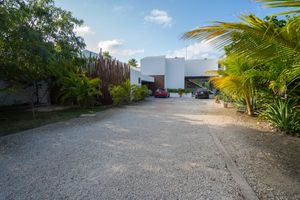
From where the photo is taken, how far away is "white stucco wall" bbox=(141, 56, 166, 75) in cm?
2848

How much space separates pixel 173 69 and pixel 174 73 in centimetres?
65

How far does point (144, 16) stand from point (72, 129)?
7314mm

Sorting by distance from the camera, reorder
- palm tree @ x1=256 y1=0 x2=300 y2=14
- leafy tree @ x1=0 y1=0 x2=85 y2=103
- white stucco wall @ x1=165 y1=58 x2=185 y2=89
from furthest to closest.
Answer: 1. white stucco wall @ x1=165 y1=58 x2=185 y2=89
2. leafy tree @ x1=0 y1=0 x2=85 y2=103
3. palm tree @ x1=256 y1=0 x2=300 y2=14

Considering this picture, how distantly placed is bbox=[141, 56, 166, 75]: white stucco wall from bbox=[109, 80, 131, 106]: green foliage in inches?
597

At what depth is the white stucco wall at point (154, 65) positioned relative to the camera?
28.5m

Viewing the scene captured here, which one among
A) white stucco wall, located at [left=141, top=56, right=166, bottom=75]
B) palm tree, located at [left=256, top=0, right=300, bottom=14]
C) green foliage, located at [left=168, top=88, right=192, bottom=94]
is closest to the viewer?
palm tree, located at [left=256, top=0, right=300, bottom=14]

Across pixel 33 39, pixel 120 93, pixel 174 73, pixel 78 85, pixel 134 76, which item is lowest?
pixel 120 93

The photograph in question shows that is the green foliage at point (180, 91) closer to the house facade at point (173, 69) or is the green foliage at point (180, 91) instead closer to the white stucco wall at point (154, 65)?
the house facade at point (173, 69)

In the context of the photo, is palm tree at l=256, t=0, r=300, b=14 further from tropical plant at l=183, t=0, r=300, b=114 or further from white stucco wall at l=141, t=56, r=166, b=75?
white stucco wall at l=141, t=56, r=166, b=75

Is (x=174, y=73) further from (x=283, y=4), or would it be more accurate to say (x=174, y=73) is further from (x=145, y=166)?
(x=283, y=4)

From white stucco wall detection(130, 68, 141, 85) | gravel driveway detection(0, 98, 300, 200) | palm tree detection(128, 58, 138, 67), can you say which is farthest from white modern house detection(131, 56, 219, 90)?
gravel driveway detection(0, 98, 300, 200)

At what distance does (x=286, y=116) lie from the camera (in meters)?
5.58

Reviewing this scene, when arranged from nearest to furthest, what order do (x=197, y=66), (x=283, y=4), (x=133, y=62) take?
(x=283, y=4) → (x=197, y=66) → (x=133, y=62)

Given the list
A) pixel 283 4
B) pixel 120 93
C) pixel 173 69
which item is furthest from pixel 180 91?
pixel 283 4
